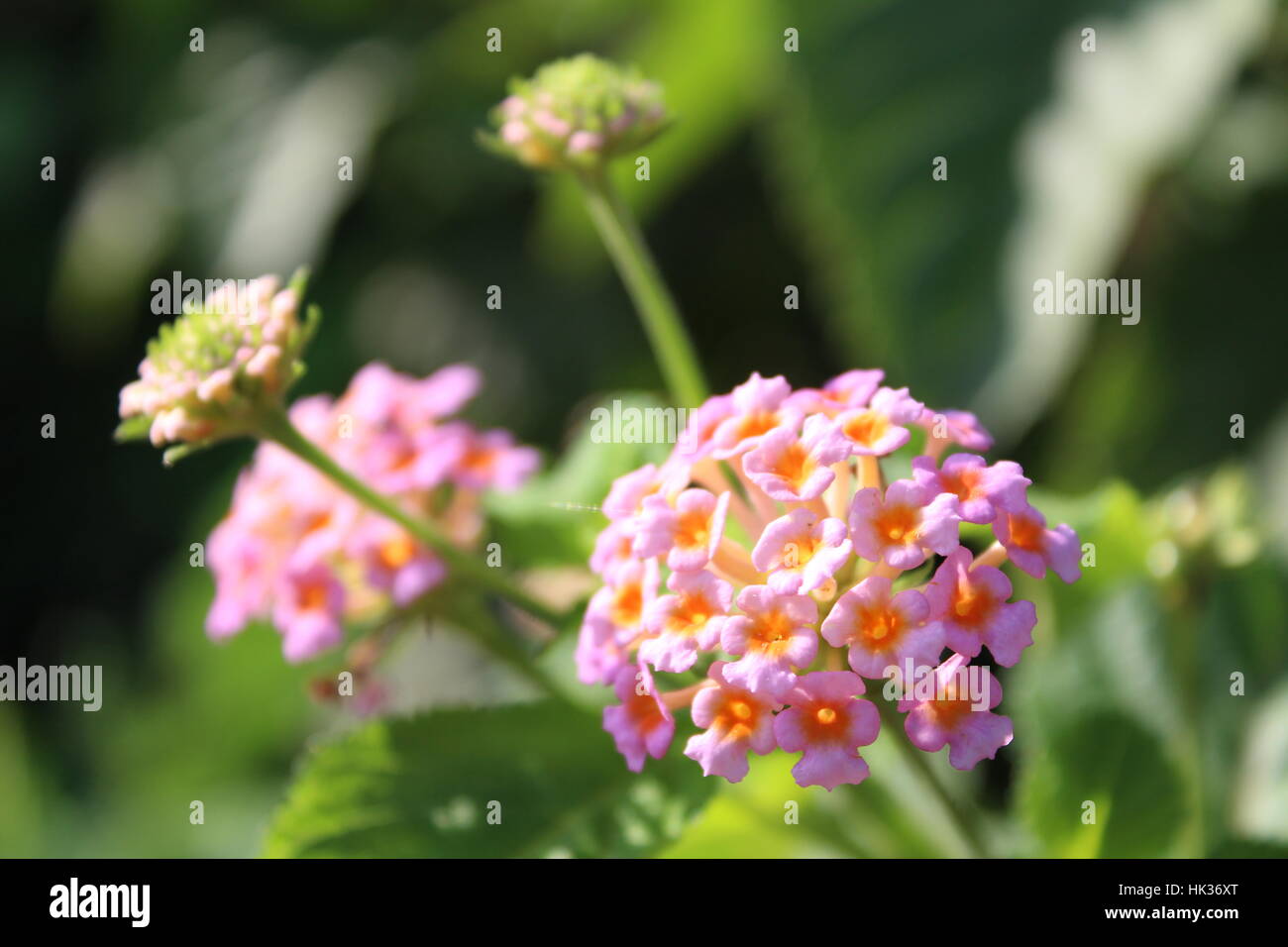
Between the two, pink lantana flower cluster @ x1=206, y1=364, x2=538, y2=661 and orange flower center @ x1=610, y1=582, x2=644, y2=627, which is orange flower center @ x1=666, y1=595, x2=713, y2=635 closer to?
orange flower center @ x1=610, y1=582, x2=644, y2=627

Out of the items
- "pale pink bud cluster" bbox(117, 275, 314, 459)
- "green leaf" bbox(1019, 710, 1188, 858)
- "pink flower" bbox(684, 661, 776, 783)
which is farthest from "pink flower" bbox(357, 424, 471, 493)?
"green leaf" bbox(1019, 710, 1188, 858)

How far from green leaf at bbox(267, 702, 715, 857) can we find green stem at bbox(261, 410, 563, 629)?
0.08m

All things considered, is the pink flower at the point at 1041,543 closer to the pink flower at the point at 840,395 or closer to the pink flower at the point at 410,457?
the pink flower at the point at 840,395

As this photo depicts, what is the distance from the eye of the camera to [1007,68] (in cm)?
159

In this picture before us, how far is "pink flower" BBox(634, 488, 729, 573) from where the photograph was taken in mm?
797

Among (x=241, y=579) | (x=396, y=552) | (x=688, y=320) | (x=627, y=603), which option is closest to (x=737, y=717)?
(x=627, y=603)

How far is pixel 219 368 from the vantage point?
938 mm

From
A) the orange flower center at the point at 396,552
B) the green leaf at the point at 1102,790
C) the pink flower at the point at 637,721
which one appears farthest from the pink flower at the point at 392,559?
the green leaf at the point at 1102,790

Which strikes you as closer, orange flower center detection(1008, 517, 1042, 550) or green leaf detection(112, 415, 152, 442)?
orange flower center detection(1008, 517, 1042, 550)

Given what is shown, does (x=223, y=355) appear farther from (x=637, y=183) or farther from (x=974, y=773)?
Answer: (x=637, y=183)

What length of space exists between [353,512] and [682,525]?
12.4 inches

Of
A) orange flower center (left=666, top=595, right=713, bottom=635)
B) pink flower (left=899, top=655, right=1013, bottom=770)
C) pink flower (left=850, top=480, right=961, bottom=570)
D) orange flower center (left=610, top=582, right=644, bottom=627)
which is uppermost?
pink flower (left=850, top=480, right=961, bottom=570)

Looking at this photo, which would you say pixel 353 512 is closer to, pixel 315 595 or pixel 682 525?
pixel 315 595

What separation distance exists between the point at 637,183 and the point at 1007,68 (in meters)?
0.59
